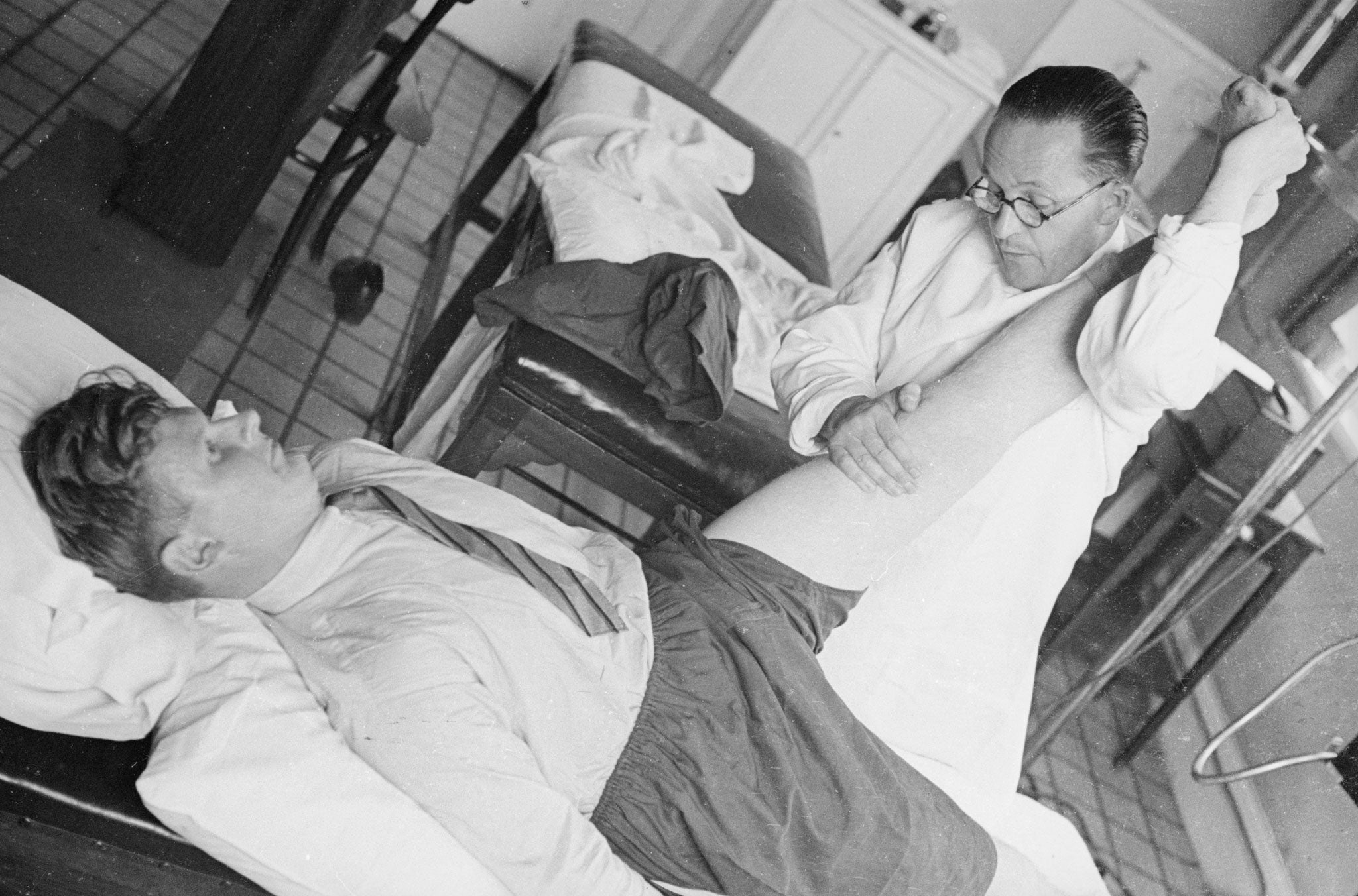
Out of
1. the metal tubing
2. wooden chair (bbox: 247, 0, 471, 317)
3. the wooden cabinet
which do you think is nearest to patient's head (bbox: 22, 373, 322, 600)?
the metal tubing

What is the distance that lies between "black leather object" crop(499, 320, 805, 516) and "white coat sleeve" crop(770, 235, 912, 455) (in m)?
0.41

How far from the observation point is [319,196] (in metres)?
3.19

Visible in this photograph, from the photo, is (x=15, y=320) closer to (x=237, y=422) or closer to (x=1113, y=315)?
(x=237, y=422)

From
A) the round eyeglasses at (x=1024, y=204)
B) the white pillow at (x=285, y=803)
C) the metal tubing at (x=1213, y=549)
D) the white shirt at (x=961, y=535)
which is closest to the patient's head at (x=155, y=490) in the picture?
the white pillow at (x=285, y=803)

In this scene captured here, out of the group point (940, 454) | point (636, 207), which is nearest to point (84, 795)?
point (940, 454)

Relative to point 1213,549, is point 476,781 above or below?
below

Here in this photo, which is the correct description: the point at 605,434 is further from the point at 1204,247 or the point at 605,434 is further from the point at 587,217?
the point at 1204,247

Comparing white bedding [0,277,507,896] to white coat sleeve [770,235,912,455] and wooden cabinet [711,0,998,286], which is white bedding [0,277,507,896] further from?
wooden cabinet [711,0,998,286]

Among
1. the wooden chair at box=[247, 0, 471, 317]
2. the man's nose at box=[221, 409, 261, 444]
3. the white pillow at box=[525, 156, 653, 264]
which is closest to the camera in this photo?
the man's nose at box=[221, 409, 261, 444]

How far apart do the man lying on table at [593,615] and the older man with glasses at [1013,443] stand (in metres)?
0.06

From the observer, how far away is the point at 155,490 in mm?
1377

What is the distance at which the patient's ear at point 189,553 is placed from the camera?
1388 mm

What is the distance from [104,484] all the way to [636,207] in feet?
5.08

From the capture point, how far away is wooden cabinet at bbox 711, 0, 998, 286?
4883mm
